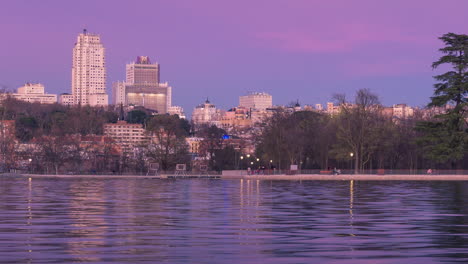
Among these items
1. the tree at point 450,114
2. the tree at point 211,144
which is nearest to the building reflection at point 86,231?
the tree at point 450,114

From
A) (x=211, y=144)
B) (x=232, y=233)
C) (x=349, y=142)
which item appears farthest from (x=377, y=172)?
(x=232, y=233)

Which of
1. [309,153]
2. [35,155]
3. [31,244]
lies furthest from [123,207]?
[35,155]

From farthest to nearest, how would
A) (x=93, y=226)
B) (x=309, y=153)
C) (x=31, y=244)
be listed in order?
(x=309, y=153) → (x=93, y=226) → (x=31, y=244)

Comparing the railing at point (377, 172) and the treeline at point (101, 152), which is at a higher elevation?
the treeline at point (101, 152)

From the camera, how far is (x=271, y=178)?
311 feet

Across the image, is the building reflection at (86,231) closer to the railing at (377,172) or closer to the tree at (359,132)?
the railing at (377,172)

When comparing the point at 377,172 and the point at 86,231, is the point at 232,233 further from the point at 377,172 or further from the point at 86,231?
the point at 377,172

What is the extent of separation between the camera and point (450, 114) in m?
87.9

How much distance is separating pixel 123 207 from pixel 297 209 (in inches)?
284

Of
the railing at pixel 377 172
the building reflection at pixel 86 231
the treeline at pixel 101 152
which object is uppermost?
the treeline at pixel 101 152

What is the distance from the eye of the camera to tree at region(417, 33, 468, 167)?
8694 cm

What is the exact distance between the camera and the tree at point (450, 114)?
8694 cm

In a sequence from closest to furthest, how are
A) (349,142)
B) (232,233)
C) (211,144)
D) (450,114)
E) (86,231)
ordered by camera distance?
(232,233) → (86,231) → (450,114) → (349,142) → (211,144)

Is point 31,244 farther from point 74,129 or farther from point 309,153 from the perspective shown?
point 74,129
